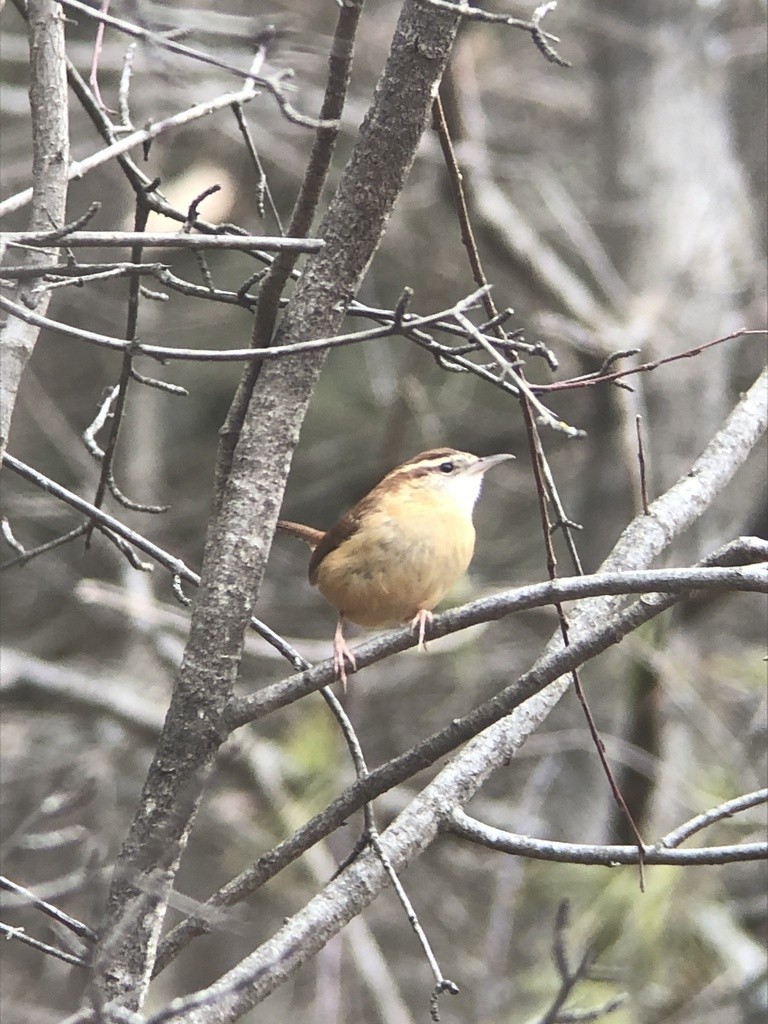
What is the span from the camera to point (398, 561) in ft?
11.8

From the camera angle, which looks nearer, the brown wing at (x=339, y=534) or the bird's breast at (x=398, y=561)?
the bird's breast at (x=398, y=561)

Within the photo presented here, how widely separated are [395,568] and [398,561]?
2 cm

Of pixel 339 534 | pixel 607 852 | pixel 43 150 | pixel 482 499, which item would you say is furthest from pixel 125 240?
pixel 482 499

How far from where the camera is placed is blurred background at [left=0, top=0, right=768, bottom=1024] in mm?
5953

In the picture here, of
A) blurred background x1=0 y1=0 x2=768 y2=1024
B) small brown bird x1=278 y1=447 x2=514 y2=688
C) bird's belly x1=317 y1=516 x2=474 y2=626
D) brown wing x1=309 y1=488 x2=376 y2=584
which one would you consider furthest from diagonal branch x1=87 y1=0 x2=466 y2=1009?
blurred background x1=0 y1=0 x2=768 y2=1024

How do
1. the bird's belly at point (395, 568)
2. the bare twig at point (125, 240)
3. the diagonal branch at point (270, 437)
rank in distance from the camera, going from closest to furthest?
the bare twig at point (125, 240), the diagonal branch at point (270, 437), the bird's belly at point (395, 568)

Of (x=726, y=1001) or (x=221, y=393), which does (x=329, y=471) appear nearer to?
(x=221, y=393)

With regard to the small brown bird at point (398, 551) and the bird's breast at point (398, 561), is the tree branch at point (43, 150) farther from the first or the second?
the bird's breast at point (398, 561)

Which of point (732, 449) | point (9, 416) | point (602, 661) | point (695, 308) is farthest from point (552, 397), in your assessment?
point (9, 416)

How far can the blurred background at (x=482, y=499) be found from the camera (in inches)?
234

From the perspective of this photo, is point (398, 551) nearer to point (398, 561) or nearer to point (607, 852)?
point (398, 561)

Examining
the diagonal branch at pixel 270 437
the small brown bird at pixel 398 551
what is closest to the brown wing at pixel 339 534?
the small brown bird at pixel 398 551

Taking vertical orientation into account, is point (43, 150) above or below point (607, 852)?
above

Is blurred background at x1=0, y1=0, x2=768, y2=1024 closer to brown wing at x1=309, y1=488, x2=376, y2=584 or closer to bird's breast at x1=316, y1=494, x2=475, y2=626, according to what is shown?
brown wing at x1=309, y1=488, x2=376, y2=584
